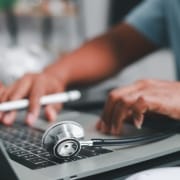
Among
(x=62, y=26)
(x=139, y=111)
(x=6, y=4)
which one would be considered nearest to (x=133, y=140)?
(x=139, y=111)

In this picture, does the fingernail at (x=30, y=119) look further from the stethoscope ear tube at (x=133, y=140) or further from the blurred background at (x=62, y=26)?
the blurred background at (x=62, y=26)

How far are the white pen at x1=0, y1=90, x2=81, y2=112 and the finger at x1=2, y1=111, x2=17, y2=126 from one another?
1 centimetres

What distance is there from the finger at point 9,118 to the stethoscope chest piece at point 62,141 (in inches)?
10.5

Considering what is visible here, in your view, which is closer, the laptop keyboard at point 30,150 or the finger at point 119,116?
the laptop keyboard at point 30,150

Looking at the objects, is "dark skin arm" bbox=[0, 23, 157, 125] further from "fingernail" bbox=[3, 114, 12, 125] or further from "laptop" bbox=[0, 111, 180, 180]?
"laptop" bbox=[0, 111, 180, 180]

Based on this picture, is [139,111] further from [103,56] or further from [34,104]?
[103,56]

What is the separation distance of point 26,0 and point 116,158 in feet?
4.10

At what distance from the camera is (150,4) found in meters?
1.14

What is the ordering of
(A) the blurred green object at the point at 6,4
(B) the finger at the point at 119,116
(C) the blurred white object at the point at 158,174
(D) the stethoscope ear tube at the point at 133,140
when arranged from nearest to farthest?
1. (C) the blurred white object at the point at 158,174
2. (D) the stethoscope ear tube at the point at 133,140
3. (B) the finger at the point at 119,116
4. (A) the blurred green object at the point at 6,4

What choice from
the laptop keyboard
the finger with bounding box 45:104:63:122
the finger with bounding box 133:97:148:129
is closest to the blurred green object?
the finger with bounding box 45:104:63:122

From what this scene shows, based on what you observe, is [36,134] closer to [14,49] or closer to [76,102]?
[76,102]

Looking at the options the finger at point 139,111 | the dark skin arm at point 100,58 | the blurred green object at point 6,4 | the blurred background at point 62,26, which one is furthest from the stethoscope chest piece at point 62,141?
the blurred green object at point 6,4

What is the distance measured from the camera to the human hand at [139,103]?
2.06 feet

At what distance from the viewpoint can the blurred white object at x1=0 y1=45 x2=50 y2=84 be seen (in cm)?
126
